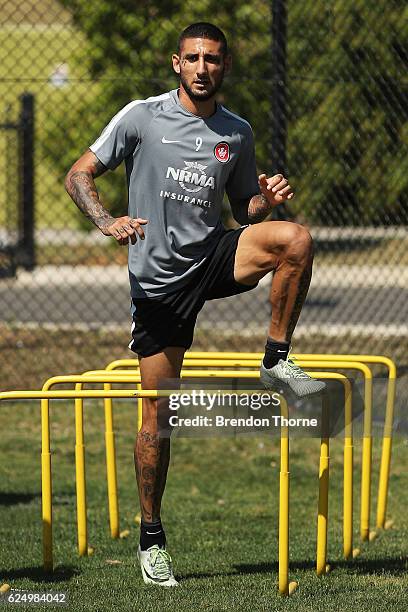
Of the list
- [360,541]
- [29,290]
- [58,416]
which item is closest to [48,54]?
[29,290]

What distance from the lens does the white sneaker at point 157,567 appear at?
5.46 m

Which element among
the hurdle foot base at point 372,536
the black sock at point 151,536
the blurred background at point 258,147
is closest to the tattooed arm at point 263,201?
the black sock at point 151,536

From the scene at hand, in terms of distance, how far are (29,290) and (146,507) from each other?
10.7 m

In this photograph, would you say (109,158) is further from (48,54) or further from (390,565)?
(48,54)

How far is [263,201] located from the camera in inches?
221

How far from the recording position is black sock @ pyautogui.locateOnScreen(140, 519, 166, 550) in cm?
555

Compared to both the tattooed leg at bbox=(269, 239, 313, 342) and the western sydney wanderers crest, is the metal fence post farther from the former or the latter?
the tattooed leg at bbox=(269, 239, 313, 342)

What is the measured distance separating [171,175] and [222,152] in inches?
9.9

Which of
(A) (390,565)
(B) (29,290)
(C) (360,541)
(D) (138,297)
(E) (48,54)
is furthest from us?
(E) (48,54)

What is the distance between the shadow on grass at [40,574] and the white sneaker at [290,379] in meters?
1.22

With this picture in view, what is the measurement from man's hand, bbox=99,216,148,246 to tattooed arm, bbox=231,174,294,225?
0.68m

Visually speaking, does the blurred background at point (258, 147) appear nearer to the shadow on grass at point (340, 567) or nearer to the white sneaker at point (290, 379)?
the shadow on grass at point (340, 567)

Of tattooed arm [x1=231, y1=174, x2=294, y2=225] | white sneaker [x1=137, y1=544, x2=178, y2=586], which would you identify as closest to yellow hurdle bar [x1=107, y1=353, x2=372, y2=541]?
tattooed arm [x1=231, y1=174, x2=294, y2=225]

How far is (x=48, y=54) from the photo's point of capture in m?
30.3
